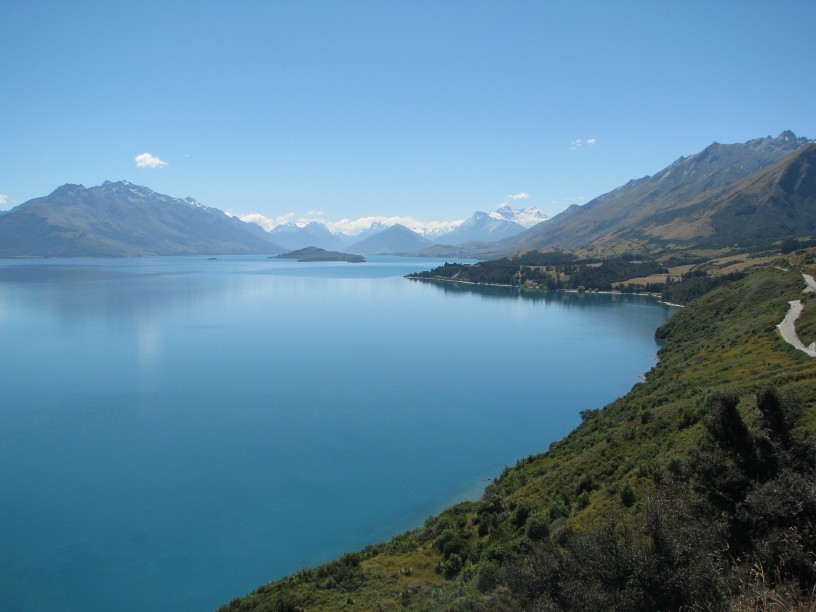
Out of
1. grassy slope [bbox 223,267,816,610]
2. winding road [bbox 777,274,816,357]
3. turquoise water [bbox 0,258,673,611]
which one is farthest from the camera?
winding road [bbox 777,274,816,357]

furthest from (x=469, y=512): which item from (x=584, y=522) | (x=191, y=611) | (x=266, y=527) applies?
(x=191, y=611)

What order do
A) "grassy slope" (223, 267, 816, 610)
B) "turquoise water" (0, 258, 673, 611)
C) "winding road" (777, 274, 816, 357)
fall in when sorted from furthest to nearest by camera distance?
"winding road" (777, 274, 816, 357), "turquoise water" (0, 258, 673, 611), "grassy slope" (223, 267, 816, 610)

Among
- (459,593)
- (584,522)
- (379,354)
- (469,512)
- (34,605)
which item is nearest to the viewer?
(459,593)

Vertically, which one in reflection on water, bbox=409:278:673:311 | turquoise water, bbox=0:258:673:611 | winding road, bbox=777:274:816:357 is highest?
winding road, bbox=777:274:816:357

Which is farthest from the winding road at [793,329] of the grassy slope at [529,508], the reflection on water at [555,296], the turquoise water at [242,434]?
the reflection on water at [555,296]

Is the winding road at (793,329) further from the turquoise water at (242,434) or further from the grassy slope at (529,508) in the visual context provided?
the turquoise water at (242,434)

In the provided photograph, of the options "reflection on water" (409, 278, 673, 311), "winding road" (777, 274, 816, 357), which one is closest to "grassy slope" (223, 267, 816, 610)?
"winding road" (777, 274, 816, 357)

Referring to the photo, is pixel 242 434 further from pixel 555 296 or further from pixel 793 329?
pixel 555 296

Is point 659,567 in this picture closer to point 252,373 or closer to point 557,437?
point 557,437

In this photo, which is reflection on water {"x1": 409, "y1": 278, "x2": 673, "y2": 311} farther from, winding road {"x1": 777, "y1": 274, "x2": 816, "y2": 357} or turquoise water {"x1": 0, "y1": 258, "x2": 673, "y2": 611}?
winding road {"x1": 777, "y1": 274, "x2": 816, "y2": 357}
